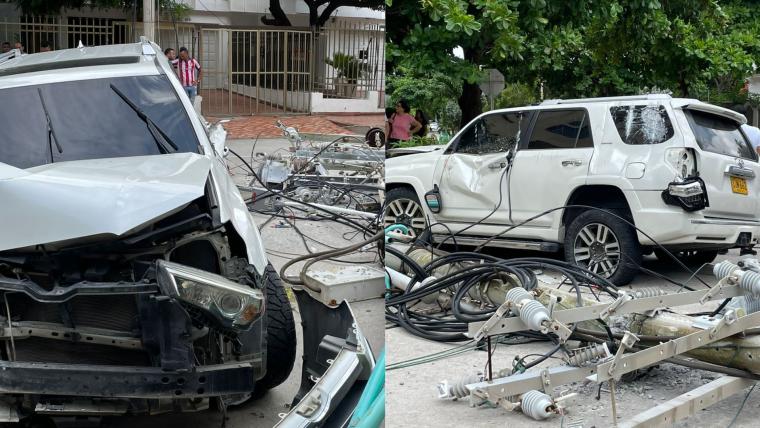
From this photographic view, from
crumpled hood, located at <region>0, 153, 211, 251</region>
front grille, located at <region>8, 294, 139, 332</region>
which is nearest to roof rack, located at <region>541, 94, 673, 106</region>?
crumpled hood, located at <region>0, 153, 211, 251</region>

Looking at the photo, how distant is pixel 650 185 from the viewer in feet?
23.0

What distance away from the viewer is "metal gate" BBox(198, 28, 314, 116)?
19.0 metres

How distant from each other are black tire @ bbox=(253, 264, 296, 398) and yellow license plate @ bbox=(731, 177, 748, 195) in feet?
14.7

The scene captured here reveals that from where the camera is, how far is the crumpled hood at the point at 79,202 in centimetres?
337

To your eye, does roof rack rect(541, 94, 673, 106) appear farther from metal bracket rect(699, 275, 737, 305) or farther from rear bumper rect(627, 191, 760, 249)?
metal bracket rect(699, 275, 737, 305)

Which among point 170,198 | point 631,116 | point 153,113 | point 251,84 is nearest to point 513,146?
point 631,116

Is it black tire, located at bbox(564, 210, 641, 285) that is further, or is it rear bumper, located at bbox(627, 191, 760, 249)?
black tire, located at bbox(564, 210, 641, 285)

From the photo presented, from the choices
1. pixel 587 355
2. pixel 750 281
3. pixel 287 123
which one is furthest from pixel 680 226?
pixel 287 123

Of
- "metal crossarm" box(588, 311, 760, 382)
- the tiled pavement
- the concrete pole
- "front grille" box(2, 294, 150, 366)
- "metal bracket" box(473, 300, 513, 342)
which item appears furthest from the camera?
the concrete pole

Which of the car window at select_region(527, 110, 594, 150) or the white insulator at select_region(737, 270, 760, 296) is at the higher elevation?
the car window at select_region(527, 110, 594, 150)

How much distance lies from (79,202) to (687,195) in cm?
504

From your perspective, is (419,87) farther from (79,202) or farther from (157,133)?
(157,133)

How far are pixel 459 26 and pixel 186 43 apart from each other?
1800cm

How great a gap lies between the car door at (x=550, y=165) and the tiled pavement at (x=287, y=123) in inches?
202
